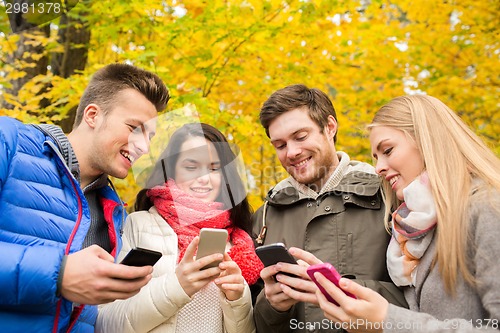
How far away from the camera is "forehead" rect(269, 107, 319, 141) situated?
269 cm

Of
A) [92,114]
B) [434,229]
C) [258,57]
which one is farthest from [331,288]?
[258,57]

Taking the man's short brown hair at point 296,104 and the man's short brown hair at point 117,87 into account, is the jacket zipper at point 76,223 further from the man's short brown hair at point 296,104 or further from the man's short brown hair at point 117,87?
the man's short brown hair at point 296,104

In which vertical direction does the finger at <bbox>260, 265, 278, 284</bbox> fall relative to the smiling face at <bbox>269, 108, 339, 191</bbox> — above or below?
below

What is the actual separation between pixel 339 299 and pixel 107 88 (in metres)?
1.58

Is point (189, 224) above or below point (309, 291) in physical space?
above

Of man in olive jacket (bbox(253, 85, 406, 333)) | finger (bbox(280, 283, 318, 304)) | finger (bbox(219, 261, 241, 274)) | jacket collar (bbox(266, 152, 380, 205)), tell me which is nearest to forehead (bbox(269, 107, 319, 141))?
man in olive jacket (bbox(253, 85, 406, 333))

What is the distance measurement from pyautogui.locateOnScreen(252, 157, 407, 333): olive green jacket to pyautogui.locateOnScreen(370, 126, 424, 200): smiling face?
234 millimetres

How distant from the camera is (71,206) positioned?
6.51 ft

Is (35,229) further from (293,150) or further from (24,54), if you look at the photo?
(24,54)

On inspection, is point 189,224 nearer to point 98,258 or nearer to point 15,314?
point 98,258

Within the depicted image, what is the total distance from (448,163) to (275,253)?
0.76 meters

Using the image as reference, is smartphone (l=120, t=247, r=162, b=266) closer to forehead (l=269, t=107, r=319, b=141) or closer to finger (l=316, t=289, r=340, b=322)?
finger (l=316, t=289, r=340, b=322)

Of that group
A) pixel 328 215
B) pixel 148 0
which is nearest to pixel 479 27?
pixel 148 0

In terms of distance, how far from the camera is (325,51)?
4902mm
